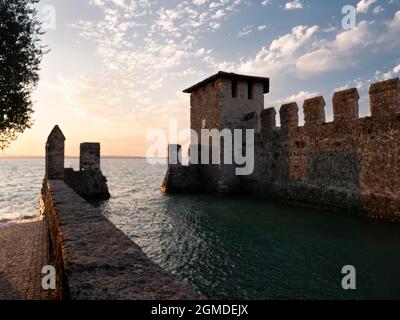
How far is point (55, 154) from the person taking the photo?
15.2 m

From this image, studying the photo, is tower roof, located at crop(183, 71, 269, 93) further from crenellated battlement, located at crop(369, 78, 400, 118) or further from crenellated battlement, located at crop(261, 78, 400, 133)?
crenellated battlement, located at crop(369, 78, 400, 118)

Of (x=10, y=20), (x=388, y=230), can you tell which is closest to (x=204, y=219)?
(x=388, y=230)

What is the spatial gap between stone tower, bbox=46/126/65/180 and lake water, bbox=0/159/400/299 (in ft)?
10.7

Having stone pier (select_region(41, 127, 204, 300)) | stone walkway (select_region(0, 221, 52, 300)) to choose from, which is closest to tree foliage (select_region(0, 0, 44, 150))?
stone walkway (select_region(0, 221, 52, 300))

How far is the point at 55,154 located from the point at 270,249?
12.9m

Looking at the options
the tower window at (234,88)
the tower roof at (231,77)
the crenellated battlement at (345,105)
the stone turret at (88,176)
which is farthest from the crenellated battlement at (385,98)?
the stone turret at (88,176)

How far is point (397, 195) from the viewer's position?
10023 mm

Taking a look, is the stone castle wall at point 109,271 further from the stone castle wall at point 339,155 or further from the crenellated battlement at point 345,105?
the crenellated battlement at point 345,105

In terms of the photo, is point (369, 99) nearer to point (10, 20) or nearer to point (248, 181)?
point (248, 181)

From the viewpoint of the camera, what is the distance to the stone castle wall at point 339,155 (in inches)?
408

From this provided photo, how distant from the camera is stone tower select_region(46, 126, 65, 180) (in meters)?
15.0
